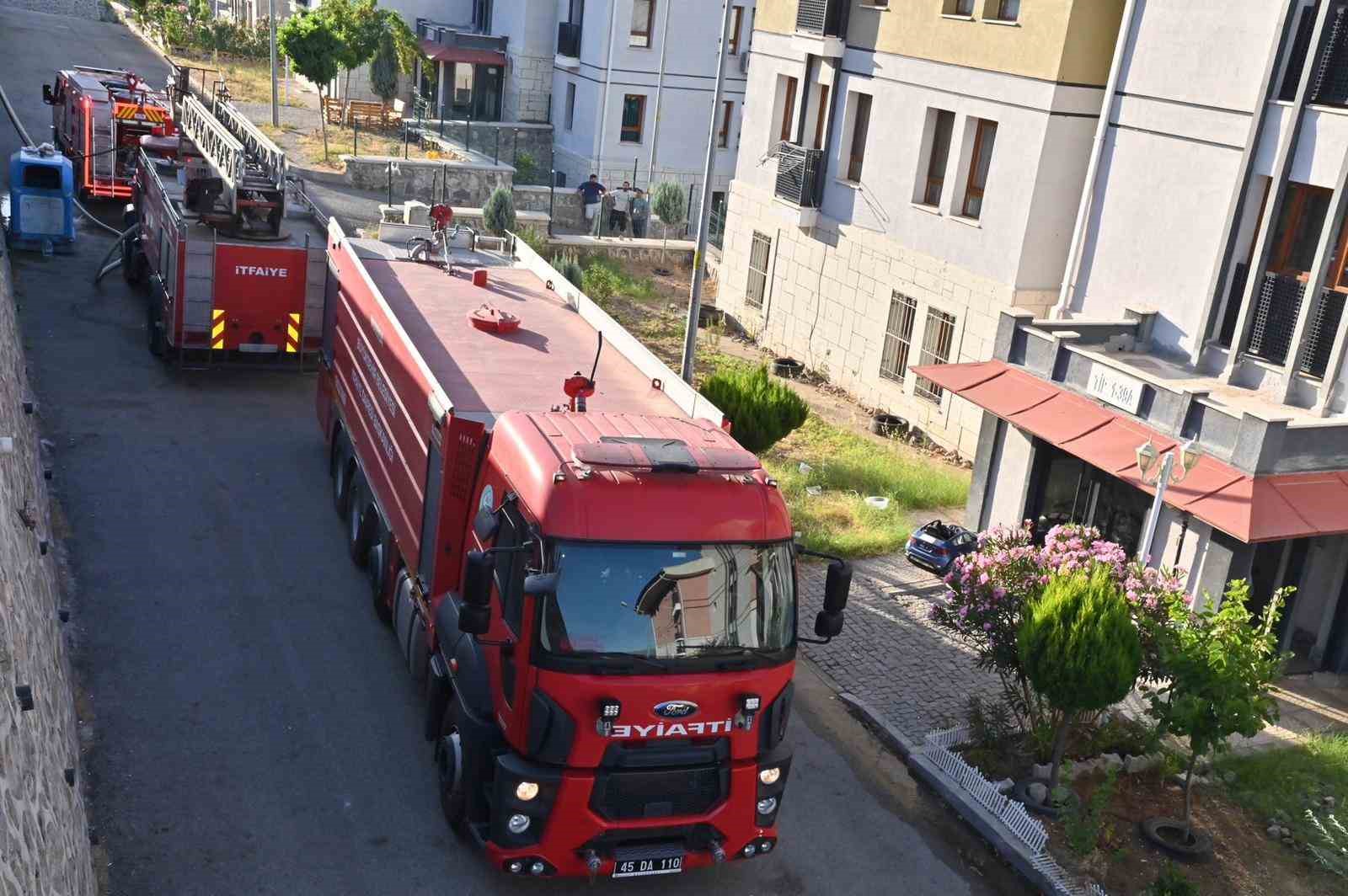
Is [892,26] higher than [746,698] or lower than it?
higher

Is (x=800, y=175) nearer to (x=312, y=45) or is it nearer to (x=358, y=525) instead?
(x=358, y=525)

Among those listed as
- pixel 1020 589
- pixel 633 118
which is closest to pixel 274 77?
pixel 633 118

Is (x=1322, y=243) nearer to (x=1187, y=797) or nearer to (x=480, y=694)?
(x=1187, y=797)

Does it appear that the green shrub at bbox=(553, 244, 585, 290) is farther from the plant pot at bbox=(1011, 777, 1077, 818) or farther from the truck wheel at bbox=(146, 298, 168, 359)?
the plant pot at bbox=(1011, 777, 1077, 818)

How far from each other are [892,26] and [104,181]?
58.7 ft

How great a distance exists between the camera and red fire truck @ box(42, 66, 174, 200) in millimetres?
27641

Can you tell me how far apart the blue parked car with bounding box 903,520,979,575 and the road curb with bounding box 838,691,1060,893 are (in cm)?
346

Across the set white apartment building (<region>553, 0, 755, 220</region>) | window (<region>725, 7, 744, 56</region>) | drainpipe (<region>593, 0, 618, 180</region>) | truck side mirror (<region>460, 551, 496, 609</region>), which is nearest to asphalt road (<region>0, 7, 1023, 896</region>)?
truck side mirror (<region>460, 551, 496, 609</region>)

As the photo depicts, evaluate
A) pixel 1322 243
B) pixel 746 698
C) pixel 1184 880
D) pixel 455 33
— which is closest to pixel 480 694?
pixel 746 698

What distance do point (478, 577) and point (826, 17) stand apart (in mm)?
17760

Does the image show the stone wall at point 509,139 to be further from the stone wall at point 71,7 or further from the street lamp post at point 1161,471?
the street lamp post at point 1161,471

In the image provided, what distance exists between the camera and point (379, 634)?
1295 centimetres

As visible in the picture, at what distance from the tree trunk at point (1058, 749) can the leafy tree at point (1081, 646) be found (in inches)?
6.0

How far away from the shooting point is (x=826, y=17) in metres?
23.2
